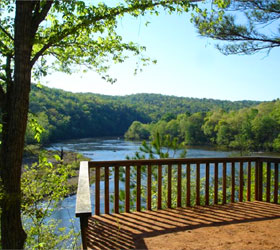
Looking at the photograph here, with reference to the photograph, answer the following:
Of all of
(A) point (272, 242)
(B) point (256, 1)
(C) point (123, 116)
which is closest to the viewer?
(A) point (272, 242)

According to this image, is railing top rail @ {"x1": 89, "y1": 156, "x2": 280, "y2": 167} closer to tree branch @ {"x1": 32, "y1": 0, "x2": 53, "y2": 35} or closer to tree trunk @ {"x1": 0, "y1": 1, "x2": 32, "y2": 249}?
tree trunk @ {"x1": 0, "y1": 1, "x2": 32, "y2": 249}

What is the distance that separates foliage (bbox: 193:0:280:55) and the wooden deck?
3376mm

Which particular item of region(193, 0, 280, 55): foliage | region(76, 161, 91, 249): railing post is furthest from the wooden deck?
region(193, 0, 280, 55): foliage

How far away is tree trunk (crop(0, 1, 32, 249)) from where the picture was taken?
354 centimetres

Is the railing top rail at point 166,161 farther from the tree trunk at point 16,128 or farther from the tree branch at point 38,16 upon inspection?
the tree branch at point 38,16

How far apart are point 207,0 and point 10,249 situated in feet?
12.5

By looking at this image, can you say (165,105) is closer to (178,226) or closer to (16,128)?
(16,128)

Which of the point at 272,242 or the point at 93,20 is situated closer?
the point at 272,242

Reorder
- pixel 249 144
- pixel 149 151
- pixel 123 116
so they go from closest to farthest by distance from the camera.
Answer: pixel 149 151, pixel 249 144, pixel 123 116

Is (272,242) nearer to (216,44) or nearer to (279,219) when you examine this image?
(279,219)

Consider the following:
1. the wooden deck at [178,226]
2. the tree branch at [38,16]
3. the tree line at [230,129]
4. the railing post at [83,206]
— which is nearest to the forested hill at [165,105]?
the tree line at [230,129]

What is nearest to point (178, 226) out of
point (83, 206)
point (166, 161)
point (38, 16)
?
point (166, 161)

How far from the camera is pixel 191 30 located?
21.0 feet

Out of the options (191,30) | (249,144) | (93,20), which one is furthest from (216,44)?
(249,144)
